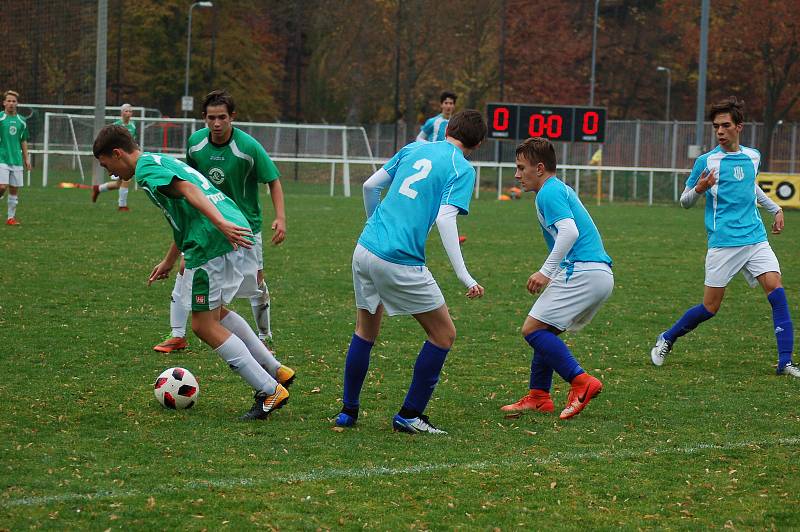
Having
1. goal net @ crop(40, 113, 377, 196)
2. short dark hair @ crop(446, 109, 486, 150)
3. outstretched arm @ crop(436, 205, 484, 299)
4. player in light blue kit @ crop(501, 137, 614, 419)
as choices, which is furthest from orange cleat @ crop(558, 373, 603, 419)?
goal net @ crop(40, 113, 377, 196)

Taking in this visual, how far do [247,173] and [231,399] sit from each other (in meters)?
1.83

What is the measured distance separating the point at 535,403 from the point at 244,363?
5.78 ft

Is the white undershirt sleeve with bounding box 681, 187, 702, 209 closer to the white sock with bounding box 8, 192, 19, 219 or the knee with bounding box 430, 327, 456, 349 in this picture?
the knee with bounding box 430, 327, 456, 349

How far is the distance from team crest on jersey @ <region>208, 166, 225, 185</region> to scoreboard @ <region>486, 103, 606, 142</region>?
20621 mm

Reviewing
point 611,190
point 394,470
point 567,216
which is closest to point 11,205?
point 567,216

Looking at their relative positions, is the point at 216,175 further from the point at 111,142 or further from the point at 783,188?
the point at 783,188

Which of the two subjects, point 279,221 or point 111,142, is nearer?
point 111,142

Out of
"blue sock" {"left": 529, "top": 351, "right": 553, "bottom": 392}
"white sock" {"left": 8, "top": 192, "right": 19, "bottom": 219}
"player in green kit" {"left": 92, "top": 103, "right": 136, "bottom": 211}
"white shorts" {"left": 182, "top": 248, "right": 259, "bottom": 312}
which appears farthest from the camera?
"player in green kit" {"left": 92, "top": 103, "right": 136, "bottom": 211}

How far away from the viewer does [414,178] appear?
18.6 ft

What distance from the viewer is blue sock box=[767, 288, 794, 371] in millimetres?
7688

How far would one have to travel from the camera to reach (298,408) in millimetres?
6379

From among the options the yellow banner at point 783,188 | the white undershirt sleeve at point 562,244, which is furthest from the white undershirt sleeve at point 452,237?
the yellow banner at point 783,188

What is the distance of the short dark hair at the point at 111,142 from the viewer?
18.8 feet

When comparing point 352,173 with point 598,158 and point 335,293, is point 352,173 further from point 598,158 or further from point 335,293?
point 335,293
